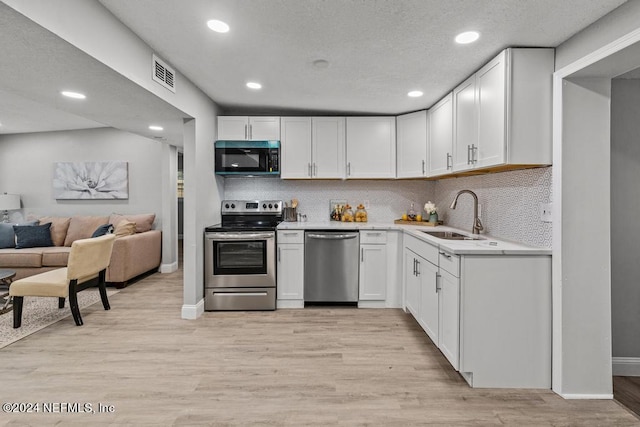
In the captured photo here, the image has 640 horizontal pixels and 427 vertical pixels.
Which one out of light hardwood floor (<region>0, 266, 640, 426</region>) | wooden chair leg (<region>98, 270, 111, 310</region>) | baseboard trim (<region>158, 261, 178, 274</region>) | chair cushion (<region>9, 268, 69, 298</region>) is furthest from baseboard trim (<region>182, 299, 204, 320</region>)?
baseboard trim (<region>158, 261, 178, 274</region>)

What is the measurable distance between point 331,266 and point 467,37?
8.08 ft

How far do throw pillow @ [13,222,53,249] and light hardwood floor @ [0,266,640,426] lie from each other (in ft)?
7.72

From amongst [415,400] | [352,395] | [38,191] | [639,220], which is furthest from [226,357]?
[38,191]

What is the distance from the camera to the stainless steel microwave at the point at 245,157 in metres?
3.65

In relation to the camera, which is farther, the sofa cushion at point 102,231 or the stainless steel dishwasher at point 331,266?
the sofa cushion at point 102,231

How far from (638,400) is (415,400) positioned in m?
1.46

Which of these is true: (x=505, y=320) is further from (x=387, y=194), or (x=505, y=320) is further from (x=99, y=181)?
(x=99, y=181)

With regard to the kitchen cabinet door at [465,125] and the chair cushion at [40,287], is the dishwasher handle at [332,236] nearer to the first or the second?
the kitchen cabinet door at [465,125]

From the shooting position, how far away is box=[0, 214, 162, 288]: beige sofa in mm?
4211

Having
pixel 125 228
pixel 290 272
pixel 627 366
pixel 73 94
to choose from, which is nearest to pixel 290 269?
pixel 290 272

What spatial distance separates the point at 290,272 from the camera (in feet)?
11.5

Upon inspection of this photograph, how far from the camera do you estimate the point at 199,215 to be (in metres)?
3.28

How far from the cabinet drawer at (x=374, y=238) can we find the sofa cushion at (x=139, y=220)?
3.70 m

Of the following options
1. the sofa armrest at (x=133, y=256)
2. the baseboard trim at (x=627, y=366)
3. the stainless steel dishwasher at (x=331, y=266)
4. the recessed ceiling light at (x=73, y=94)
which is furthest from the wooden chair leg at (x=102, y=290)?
the baseboard trim at (x=627, y=366)
